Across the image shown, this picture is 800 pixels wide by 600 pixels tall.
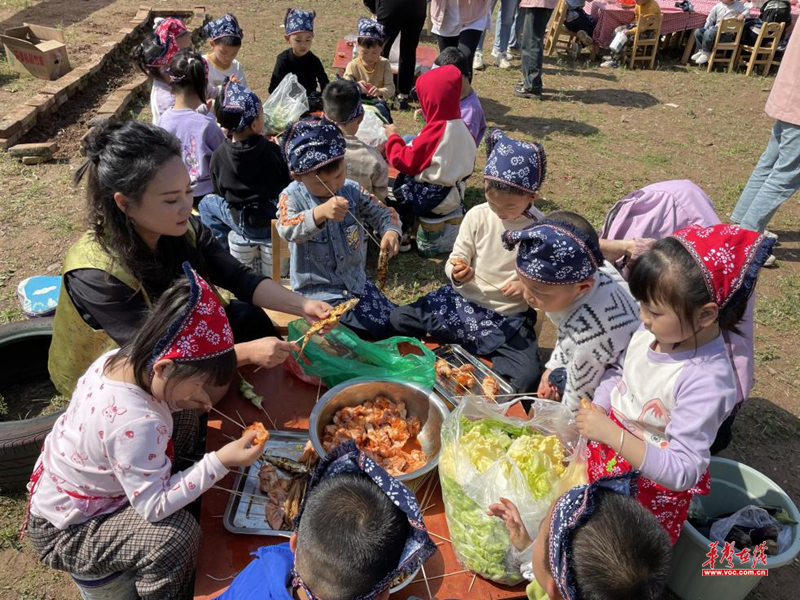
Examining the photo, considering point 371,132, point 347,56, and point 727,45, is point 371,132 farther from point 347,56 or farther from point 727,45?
point 727,45

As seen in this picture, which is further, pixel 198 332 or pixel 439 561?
pixel 439 561

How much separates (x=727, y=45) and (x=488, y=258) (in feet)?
34.2

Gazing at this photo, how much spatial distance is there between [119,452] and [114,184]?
3.71 feet

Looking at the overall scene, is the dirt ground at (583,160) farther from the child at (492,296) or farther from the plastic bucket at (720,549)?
the child at (492,296)

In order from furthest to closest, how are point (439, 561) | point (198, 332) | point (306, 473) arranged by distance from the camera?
point (306, 473)
point (439, 561)
point (198, 332)

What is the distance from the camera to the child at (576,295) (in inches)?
101

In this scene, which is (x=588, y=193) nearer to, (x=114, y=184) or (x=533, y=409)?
(x=533, y=409)

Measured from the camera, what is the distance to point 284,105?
618cm

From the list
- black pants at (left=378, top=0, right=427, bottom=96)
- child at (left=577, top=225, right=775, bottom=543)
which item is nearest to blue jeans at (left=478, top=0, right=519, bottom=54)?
black pants at (left=378, top=0, right=427, bottom=96)

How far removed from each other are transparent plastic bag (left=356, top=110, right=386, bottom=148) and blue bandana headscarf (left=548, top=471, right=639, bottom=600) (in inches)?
178

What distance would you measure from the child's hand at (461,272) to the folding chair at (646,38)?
968 centimetres

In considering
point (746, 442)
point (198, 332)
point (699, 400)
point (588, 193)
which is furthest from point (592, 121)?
point (198, 332)

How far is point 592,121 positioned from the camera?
8.70m

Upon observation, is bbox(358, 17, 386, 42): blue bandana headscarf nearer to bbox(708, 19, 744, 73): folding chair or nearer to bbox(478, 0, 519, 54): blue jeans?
bbox(478, 0, 519, 54): blue jeans
